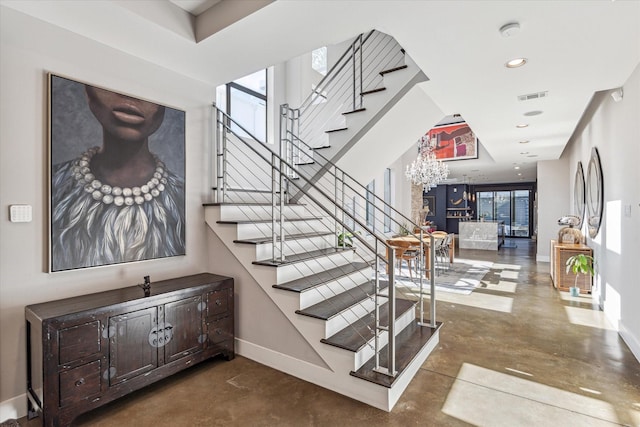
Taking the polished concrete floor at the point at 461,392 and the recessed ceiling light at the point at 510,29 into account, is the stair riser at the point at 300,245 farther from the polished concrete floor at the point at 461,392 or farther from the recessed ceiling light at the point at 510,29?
the recessed ceiling light at the point at 510,29

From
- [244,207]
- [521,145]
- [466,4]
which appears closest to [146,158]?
[244,207]

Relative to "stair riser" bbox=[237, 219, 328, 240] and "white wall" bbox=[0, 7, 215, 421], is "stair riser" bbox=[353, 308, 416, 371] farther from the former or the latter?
"white wall" bbox=[0, 7, 215, 421]

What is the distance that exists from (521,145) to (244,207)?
5701 millimetres

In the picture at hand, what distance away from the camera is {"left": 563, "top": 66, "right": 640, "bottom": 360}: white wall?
9.86ft

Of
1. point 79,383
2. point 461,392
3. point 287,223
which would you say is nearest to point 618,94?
point 461,392

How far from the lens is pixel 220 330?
286 centimetres

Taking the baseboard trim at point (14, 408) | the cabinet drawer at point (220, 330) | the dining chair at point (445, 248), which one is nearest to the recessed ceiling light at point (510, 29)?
the cabinet drawer at point (220, 330)

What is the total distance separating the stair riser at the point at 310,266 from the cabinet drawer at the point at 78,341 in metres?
1.32

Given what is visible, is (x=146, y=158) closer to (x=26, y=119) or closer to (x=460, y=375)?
(x=26, y=119)

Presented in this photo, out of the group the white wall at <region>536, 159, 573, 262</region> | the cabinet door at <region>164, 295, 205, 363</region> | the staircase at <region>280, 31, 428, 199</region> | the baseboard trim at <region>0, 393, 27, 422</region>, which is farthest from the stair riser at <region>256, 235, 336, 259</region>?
the white wall at <region>536, 159, 573, 262</region>

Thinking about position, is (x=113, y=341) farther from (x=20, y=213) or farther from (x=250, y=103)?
(x=250, y=103)

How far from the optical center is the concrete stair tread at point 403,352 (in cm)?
222

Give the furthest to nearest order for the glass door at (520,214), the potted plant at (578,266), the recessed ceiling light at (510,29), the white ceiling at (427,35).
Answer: the glass door at (520,214) < the potted plant at (578,266) < the recessed ceiling light at (510,29) < the white ceiling at (427,35)

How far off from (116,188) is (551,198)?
9354 mm
